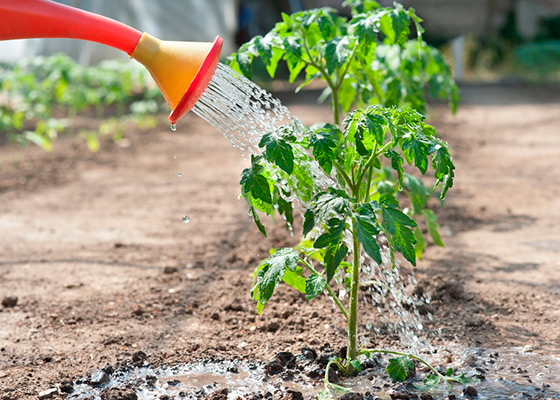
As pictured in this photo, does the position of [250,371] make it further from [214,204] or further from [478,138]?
[478,138]

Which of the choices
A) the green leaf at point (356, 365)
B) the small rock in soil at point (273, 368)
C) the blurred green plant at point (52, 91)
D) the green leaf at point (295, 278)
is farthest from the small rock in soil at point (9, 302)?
the blurred green plant at point (52, 91)

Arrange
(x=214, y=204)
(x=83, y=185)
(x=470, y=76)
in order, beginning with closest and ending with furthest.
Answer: (x=214, y=204) → (x=83, y=185) → (x=470, y=76)

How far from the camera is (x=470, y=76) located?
12984 mm

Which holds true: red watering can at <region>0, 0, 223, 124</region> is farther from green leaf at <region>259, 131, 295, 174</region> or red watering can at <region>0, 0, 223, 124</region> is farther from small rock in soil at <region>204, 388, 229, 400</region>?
small rock in soil at <region>204, 388, 229, 400</region>

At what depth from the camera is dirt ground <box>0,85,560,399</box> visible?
2.97 metres

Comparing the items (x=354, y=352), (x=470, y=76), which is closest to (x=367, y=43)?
(x=354, y=352)

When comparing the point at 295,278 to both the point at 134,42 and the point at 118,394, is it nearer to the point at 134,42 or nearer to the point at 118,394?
the point at 118,394

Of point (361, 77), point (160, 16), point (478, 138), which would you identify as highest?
point (160, 16)

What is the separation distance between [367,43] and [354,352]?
3.75ft

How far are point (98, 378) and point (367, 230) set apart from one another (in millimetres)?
1223

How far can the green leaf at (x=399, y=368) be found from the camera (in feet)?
8.14

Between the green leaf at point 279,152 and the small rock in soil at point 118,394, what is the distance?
99 centimetres

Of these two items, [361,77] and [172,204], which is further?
[172,204]

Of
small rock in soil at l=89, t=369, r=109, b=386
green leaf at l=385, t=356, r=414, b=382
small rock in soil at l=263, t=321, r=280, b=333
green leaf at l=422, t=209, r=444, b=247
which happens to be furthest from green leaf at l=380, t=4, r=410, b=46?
small rock in soil at l=89, t=369, r=109, b=386
